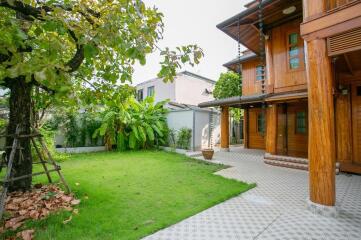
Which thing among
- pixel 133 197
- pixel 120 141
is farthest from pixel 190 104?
pixel 133 197

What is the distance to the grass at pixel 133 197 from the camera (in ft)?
10.6

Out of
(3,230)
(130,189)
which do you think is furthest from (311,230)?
(3,230)

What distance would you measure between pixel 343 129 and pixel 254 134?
644 cm

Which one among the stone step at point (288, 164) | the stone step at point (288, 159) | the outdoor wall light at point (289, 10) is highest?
the outdoor wall light at point (289, 10)

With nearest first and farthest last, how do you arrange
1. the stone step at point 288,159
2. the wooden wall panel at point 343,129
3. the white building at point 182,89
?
the wooden wall panel at point 343,129 → the stone step at point 288,159 → the white building at point 182,89

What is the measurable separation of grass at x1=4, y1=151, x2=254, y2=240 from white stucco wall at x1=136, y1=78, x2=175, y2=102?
455 inches

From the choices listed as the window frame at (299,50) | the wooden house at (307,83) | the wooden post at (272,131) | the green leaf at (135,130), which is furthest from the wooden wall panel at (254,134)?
the green leaf at (135,130)

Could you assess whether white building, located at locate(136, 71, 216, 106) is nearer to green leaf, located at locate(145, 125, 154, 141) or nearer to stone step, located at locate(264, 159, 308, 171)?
green leaf, located at locate(145, 125, 154, 141)

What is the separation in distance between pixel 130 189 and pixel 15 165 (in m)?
2.54

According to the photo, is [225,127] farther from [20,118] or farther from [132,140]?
[20,118]

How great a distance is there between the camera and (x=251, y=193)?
5.08m

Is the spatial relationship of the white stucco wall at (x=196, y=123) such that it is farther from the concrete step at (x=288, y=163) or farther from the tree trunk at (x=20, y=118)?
the tree trunk at (x=20, y=118)

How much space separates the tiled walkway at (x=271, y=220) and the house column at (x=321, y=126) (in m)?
0.44

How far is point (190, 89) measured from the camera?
63.9ft
